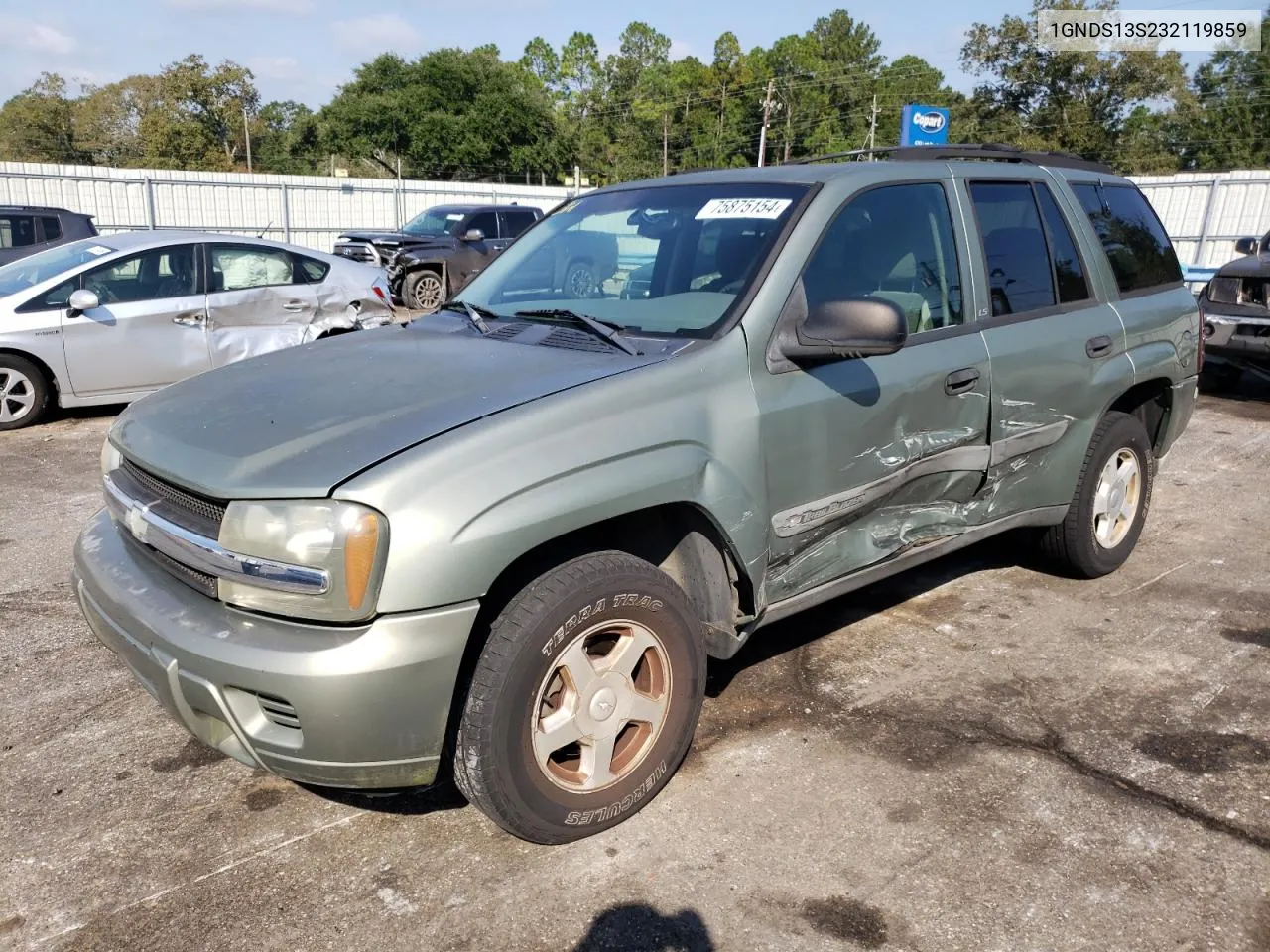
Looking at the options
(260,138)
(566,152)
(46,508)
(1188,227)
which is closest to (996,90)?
(566,152)

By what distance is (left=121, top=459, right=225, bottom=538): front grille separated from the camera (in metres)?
2.47

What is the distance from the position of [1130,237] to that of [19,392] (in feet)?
25.7

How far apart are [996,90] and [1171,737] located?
195ft

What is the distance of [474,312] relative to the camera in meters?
3.63

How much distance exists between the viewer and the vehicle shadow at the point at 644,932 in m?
2.33

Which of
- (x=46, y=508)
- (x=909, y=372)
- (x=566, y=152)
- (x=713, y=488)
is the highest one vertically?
(x=566, y=152)

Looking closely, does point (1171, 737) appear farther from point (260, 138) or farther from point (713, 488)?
point (260, 138)

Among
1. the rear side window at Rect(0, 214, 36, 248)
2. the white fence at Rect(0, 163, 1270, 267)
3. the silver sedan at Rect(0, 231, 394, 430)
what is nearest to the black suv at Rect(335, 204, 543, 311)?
the rear side window at Rect(0, 214, 36, 248)

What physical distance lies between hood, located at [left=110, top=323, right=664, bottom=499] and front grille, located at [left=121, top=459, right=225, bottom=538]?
0.16ft

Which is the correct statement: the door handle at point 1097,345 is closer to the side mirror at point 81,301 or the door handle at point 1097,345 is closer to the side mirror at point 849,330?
the side mirror at point 849,330

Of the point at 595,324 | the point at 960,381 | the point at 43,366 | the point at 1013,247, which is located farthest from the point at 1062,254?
the point at 43,366

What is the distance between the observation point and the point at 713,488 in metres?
2.77

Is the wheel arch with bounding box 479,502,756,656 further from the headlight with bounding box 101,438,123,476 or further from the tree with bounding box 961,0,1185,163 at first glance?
the tree with bounding box 961,0,1185,163

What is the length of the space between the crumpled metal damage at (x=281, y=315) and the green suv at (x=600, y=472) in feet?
16.8
